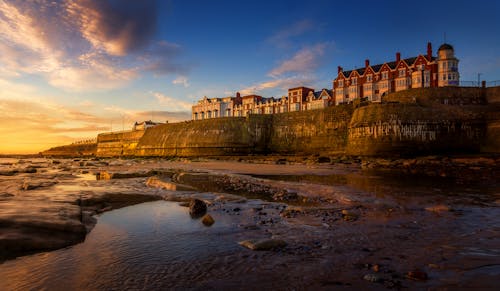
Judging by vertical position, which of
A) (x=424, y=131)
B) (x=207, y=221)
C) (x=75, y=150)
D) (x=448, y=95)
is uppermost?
(x=448, y=95)

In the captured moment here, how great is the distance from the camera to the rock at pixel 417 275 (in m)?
3.65

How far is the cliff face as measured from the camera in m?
33.0

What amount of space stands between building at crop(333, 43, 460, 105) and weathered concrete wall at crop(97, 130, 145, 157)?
60565mm

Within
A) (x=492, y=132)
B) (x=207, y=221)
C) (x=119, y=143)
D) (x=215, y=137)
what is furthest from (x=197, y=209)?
(x=119, y=143)

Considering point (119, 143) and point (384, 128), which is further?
point (119, 143)

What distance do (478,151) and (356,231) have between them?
35944 millimetres

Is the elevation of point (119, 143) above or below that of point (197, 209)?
above

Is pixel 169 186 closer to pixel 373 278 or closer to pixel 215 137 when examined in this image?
pixel 373 278

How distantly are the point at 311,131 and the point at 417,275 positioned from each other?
4358 cm

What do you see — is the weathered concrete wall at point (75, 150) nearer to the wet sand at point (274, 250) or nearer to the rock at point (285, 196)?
the rock at point (285, 196)

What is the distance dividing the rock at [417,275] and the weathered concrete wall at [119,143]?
85809mm

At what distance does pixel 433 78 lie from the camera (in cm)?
6419

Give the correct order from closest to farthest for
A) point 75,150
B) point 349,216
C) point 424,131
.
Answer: point 349,216 → point 424,131 → point 75,150

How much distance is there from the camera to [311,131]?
152 ft
